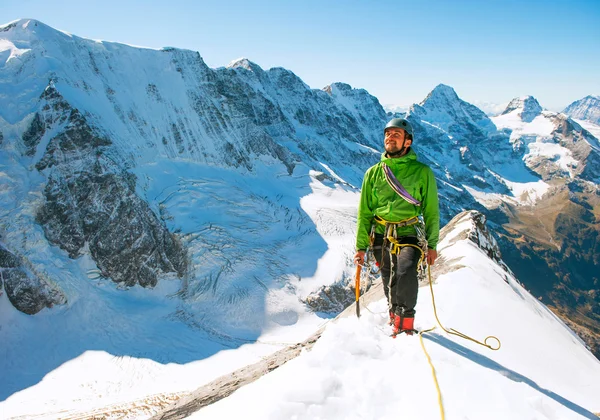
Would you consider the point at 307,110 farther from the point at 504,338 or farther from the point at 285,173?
the point at 504,338

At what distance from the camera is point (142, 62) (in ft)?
203

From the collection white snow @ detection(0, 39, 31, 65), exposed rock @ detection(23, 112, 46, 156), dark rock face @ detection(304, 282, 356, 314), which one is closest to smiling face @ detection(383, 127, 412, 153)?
dark rock face @ detection(304, 282, 356, 314)

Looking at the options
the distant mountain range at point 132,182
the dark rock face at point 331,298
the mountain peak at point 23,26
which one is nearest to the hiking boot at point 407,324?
the distant mountain range at point 132,182

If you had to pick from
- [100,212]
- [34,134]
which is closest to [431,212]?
[100,212]

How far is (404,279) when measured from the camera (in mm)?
6293

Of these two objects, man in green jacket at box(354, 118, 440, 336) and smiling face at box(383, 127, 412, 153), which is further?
smiling face at box(383, 127, 412, 153)

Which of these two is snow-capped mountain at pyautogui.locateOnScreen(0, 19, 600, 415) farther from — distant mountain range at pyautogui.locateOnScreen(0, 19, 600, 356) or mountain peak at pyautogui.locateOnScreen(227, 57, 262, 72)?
mountain peak at pyautogui.locateOnScreen(227, 57, 262, 72)

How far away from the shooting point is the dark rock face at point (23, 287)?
35781mm

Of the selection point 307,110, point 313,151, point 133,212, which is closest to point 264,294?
point 133,212

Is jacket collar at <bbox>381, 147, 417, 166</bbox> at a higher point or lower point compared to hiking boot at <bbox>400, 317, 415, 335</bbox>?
higher

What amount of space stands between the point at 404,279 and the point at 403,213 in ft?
4.03

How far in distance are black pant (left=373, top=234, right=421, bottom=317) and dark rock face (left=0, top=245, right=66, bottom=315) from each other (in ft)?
137

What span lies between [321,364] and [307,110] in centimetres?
13432

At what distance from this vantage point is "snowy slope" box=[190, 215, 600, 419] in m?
3.93
